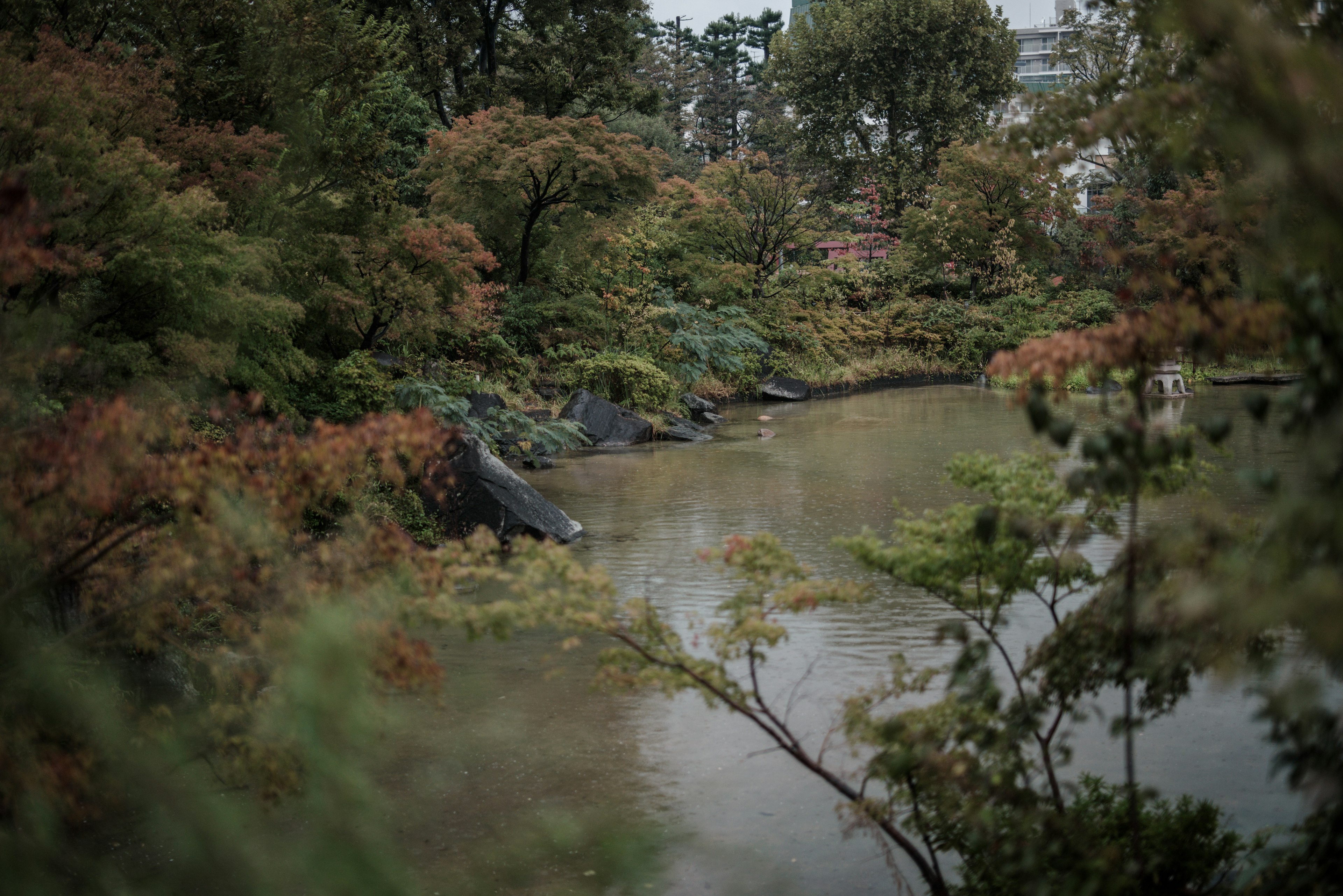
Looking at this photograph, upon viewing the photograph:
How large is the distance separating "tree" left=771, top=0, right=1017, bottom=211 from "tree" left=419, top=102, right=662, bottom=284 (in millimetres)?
15690

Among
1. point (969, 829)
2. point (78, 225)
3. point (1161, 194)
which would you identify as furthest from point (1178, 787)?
point (1161, 194)

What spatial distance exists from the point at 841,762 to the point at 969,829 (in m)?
1.36

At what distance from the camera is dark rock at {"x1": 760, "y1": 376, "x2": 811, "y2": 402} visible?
1927cm

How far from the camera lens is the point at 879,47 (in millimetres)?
29141

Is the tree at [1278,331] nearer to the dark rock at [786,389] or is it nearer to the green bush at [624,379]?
the green bush at [624,379]

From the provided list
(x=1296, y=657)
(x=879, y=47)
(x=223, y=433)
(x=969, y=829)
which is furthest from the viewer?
(x=879, y=47)

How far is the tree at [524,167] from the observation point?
563 inches

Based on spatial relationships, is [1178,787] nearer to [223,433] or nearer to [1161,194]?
[223,433]

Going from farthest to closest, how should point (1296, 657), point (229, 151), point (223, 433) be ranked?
point (229, 151)
point (223, 433)
point (1296, 657)

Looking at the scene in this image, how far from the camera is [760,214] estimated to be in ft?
71.3

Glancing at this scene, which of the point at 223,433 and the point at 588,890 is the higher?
the point at 223,433

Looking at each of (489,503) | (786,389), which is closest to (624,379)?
(786,389)

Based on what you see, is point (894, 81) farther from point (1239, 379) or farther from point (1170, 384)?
point (1170, 384)

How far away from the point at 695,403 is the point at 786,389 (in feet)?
11.4
